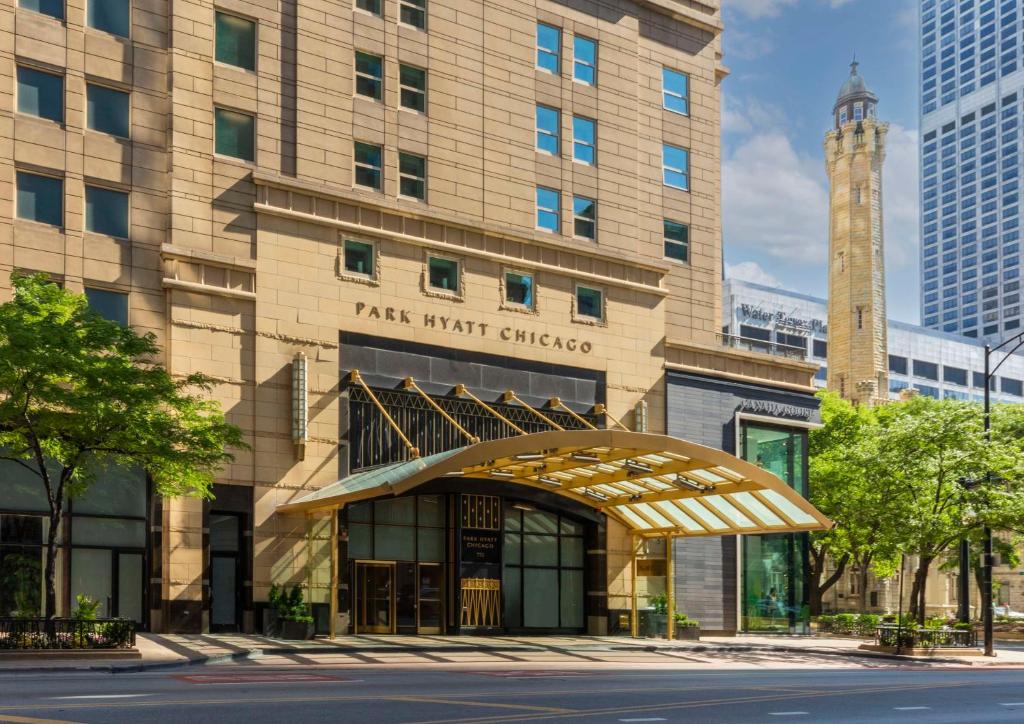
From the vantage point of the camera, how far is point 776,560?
50531 mm

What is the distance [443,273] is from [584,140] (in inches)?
351

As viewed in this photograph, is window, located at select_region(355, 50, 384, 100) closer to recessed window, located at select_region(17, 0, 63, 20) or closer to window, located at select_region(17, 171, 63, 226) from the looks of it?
recessed window, located at select_region(17, 0, 63, 20)

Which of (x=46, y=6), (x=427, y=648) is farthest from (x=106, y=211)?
(x=427, y=648)

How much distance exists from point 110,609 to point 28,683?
1377cm

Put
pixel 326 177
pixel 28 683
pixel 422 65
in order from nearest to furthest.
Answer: pixel 28 683, pixel 326 177, pixel 422 65

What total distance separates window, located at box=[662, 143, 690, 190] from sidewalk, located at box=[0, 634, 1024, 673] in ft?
57.6

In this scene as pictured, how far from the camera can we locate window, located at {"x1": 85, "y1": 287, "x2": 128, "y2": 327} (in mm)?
35594

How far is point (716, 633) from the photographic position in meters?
47.7

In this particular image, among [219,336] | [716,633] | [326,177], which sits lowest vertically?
[716,633]

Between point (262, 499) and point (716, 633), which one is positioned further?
point (716, 633)

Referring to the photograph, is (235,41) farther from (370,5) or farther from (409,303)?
(409,303)

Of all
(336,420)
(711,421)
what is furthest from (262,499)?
(711,421)

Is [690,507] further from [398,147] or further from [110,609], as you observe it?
[110,609]

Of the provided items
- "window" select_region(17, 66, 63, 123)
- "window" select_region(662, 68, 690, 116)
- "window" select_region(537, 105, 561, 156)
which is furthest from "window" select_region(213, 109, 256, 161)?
"window" select_region(662, 68, 690, 116)
